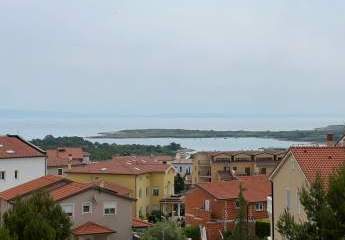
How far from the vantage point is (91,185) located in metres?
35.0

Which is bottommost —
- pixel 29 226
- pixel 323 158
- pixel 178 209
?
pixel 178 209

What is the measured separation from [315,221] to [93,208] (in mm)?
19608

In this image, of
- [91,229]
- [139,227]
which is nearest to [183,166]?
[139,227]

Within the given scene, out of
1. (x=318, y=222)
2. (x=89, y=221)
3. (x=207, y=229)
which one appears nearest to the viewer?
(x=318, y=222)

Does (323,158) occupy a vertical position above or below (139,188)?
above

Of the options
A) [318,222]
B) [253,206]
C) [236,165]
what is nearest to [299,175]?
[318,222]

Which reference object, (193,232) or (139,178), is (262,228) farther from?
(139,178)

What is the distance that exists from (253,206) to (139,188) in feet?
61.3

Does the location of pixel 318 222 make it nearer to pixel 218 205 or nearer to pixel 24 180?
pixel 218 205

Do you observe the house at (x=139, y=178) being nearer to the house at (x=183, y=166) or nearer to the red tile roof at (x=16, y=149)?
the red tile roof at (x=16, y=149)

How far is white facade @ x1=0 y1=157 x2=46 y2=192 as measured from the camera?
1837 inches

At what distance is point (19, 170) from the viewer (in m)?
47.2

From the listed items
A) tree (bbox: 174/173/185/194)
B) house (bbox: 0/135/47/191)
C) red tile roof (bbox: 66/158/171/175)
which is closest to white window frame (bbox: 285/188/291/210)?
house (bbox: 0/135/47/191)

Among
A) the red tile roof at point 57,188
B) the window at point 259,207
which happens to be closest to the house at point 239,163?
the window at point 259,207
